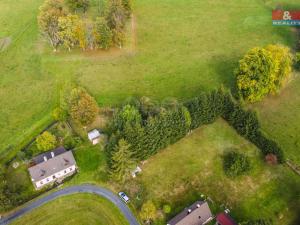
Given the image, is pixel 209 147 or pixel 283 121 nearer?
pixel 209 147

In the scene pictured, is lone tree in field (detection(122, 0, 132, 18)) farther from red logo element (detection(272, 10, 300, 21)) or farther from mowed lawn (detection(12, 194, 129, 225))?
mowed lawn (detection(12, 194, 129, 225))

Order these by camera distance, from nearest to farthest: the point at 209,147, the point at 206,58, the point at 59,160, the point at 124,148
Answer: the point at 124,148
the point at 59,160
the point at 209,147
the point at 206,58

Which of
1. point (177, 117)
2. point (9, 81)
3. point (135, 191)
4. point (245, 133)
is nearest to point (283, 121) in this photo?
point (245, 133)

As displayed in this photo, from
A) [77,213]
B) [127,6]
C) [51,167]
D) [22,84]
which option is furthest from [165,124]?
[127,6]

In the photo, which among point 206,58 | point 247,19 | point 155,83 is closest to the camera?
point 155,83

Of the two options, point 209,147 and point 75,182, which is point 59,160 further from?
point 209,147

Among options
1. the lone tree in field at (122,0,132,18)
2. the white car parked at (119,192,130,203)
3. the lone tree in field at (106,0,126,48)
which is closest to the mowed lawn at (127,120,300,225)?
the white car parked at (119,192,130,203)

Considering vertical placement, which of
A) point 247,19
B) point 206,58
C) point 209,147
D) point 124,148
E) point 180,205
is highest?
point 247,19
